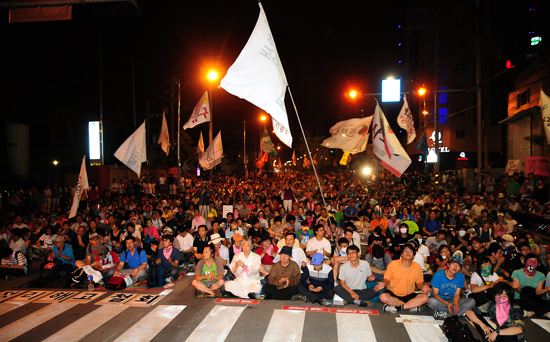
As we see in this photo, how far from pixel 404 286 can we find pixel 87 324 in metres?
6.06

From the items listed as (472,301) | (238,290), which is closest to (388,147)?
(472,301)

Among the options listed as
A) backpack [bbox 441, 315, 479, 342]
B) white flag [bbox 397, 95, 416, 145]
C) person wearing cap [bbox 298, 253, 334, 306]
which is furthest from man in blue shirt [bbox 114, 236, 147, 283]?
white flag [bbox 397, 95, 416, 145]

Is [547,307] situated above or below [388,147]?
below

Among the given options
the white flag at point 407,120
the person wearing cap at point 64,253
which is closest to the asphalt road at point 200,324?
the person wearing cap at point 64,253

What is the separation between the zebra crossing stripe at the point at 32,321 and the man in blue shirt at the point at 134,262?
169cm

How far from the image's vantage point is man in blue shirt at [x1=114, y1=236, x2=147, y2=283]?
30.6 feet

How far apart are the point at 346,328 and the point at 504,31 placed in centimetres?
5575

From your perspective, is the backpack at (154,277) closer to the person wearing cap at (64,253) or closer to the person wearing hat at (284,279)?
the person wearing cap at (64,253)

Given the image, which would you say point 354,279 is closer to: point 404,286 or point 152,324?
point 404,286

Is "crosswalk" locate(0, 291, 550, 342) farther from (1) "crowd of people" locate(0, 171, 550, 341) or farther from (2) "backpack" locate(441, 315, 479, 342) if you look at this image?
(1) "crowd of people" locate(0, 171, 550, 341)

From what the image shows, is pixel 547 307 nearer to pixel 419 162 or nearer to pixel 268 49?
pixel 268 49

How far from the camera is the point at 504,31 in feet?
160

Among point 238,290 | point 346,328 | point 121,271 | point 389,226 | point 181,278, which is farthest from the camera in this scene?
point 389,226

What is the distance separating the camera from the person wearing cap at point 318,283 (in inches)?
309
